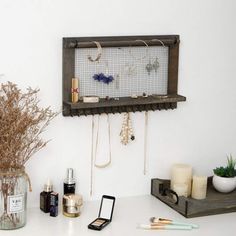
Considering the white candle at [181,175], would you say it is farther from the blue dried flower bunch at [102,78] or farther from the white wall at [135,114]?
the blue dried flower bunch at [102,78]

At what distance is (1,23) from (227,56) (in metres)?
0.90

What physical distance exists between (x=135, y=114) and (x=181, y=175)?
285 mm

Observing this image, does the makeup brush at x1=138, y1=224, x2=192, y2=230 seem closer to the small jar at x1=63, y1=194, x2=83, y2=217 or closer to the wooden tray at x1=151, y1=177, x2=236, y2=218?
the wooden tray at x1=151, y1=177, x2=236, y2=218

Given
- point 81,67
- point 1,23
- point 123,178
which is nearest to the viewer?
point 1,23

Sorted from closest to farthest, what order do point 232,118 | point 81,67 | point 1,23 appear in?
point 1,23, point 81,67, point 232,118

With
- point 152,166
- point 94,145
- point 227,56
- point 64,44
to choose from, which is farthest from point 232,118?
point 64,44

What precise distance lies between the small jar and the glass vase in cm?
16

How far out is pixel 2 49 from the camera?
75.4 inches

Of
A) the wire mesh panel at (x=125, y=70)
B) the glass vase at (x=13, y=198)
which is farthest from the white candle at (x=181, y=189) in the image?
the glass vase at (x=13, y=198)

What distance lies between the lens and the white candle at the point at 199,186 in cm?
215

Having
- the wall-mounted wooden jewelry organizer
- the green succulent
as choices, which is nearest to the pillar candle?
the wall-mounted wooden jewelry organizer

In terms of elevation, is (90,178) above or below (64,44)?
below

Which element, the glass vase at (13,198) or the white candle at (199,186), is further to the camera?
the white candle at (199,186)

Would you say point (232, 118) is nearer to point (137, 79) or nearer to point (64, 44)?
point (137, 79)
